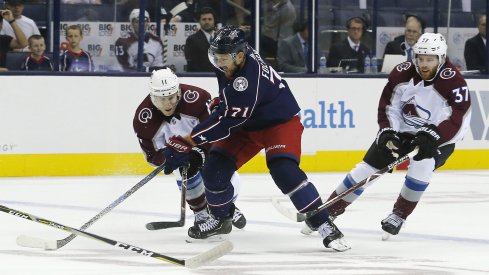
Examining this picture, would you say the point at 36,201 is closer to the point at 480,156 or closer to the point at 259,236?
the point at 259,236

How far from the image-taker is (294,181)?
5.54m

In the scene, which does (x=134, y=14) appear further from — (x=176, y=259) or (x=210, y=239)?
(x=176, y=259)

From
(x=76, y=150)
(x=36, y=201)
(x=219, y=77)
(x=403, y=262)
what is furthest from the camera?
(x=76, y=150)

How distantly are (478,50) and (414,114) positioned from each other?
15.9 feet

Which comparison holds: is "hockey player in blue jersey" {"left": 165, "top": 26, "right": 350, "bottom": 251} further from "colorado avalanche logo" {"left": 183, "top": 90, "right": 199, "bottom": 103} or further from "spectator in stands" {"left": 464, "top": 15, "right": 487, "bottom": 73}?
"spectator in stands" {"left": 464, "top": 15, "right": 487, "bottom": 73}

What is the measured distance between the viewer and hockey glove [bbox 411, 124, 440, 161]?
227 inches

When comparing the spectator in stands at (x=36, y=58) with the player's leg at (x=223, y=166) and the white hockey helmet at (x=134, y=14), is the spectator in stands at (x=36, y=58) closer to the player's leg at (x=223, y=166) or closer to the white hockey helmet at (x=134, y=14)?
the white hockey helmet at (x=134, y=14)

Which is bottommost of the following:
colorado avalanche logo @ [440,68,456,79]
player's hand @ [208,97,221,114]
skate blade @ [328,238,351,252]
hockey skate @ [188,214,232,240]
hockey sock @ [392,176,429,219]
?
hockey skate @ [188,214,232,240]

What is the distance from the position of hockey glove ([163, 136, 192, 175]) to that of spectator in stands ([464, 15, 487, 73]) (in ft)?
18.0

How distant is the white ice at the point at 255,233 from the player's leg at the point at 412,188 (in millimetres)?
89

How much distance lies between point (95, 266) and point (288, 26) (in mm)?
5467

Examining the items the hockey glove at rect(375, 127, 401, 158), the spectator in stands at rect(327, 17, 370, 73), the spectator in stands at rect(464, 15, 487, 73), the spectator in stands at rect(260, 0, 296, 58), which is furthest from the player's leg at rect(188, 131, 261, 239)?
the spectator in stands at rect(464, 15, 487, 73)

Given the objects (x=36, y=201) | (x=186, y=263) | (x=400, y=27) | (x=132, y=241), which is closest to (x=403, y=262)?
(x=186, y=263)

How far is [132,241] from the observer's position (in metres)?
5.86
